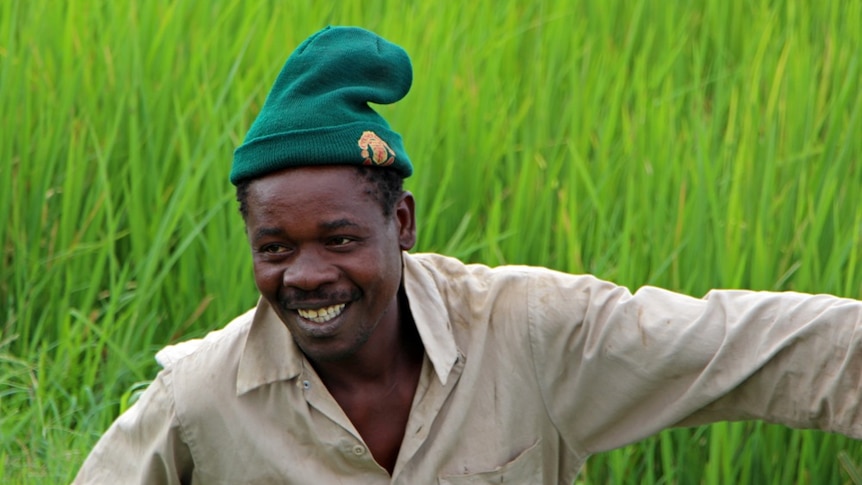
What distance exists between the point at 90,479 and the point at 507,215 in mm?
1282

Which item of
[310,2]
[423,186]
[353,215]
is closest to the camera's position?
[353,215]

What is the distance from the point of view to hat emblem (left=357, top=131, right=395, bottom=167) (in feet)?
5.96

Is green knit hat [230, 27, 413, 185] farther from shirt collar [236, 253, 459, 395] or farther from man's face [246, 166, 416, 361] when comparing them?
shirt collar [236, 253, 459, 395]

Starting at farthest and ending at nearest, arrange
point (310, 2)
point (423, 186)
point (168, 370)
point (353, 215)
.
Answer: point (310, 2) < point (423, 186) < point (168, 370) < point (353, 215)

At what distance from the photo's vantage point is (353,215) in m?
1.81

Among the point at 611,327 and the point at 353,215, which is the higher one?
the point at 353,215

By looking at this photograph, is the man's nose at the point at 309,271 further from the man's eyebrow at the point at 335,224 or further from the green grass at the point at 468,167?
the green grass at the point at 468,167

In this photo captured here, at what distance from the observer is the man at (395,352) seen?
1800mm

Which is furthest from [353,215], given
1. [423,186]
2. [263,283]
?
[423,186]

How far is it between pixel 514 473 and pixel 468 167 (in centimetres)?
125

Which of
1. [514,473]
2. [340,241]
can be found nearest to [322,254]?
[340,241]

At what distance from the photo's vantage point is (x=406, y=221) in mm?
1939

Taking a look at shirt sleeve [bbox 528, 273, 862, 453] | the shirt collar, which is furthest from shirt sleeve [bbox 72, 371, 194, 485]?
shirt sleeve [bbox 528, 273, 862, 453]

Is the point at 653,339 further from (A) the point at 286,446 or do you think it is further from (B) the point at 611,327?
(A) the point at 286,446
